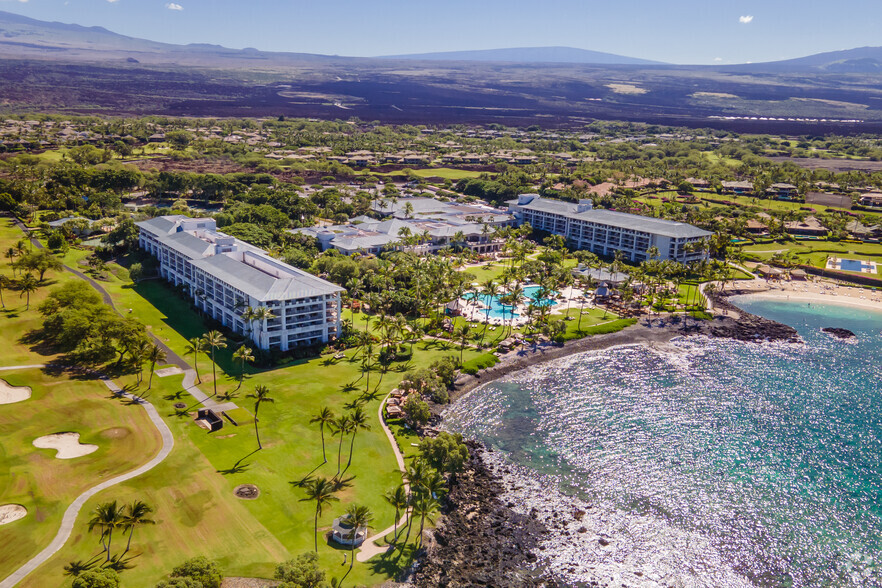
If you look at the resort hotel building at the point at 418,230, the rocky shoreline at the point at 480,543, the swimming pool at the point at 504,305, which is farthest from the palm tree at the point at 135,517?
the resort hotel building at the point at 418,230

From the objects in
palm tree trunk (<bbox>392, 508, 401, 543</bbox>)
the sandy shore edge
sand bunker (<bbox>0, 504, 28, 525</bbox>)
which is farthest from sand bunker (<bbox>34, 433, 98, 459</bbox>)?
the sandy shore edge

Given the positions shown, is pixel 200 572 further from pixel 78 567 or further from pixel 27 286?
pixel 27 286

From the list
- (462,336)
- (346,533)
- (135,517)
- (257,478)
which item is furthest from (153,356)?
(462,336)

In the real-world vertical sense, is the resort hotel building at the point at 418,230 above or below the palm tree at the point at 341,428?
above

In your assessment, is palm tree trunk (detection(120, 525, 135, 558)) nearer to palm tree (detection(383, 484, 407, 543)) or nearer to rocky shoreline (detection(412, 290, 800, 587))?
palm tree (detection(383, 484, 407, 543))

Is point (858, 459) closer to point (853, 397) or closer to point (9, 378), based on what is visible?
point (853, 397)

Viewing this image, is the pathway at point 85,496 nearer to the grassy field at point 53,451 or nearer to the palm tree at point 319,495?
the grassy field at point 53,451
